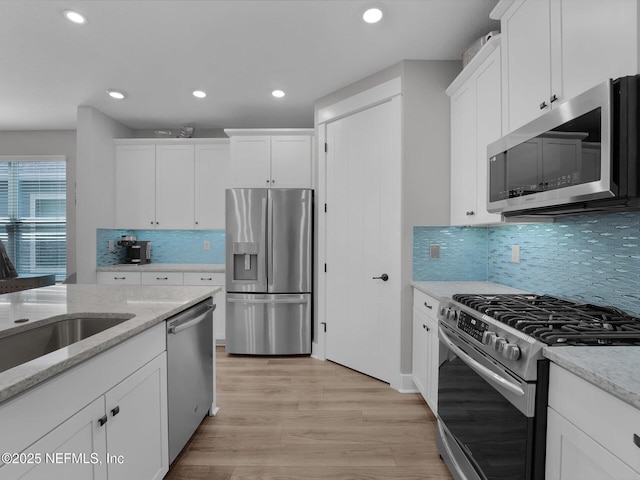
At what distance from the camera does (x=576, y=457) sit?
930 mm

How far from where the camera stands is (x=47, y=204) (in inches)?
181

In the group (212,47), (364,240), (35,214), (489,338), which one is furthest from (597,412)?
(35,214)

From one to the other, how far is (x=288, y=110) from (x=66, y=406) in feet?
11.6

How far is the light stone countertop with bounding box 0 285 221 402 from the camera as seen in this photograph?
0.87 metres

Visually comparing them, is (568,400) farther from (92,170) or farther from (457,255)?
(92,170)

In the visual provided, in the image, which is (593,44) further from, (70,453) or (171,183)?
(171,183)

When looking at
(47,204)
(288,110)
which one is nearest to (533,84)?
(288,110)

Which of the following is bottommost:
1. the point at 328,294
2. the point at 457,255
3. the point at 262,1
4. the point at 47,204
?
the point at 328,294

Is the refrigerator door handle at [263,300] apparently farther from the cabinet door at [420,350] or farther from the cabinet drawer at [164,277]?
the cabinet door at [420,350]

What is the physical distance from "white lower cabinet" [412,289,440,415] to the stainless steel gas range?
281mm

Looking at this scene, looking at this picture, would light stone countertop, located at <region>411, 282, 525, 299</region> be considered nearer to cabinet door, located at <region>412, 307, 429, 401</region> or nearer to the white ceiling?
cabinet door, located at <region>412, 307, 429, 401</region>

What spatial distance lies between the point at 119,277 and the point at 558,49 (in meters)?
4.39

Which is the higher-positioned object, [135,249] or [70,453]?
[135,249]

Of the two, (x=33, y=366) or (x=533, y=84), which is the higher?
(x=533, y=84)
